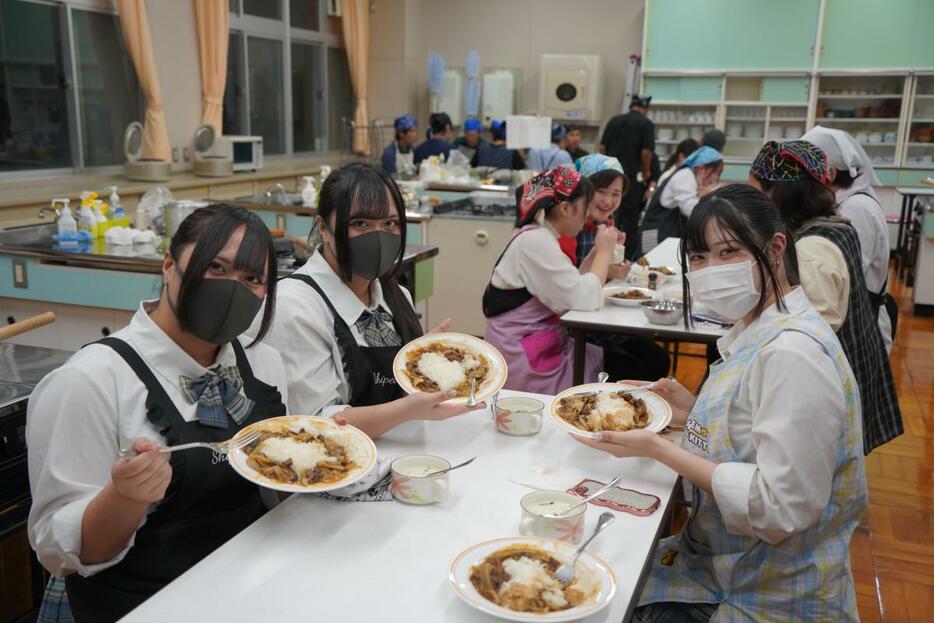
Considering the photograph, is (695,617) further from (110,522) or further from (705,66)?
(705,66)

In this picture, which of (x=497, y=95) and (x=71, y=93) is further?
(x=497, y=95)

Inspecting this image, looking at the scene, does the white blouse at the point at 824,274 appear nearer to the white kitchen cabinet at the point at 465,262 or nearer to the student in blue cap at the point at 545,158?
the white kitchen cabinet at the point at 465,262

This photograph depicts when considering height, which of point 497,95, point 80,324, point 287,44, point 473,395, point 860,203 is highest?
point 287,44


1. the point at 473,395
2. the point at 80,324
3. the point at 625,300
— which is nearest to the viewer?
the point at 473,395

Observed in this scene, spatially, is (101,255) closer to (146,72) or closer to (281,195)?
(281,195)

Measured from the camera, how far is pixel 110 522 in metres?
1.26

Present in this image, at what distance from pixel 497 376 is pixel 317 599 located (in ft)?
2.56

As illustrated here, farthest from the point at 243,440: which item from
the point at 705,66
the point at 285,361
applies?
the point at 705,66

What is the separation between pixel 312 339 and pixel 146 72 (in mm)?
5280

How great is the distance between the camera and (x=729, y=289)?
1.57m

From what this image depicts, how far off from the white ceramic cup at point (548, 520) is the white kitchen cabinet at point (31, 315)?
10.2 feet

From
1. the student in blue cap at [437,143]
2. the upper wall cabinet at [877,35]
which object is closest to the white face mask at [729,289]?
the student in blue cap at [437,143]

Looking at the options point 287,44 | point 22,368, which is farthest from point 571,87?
point 22,368

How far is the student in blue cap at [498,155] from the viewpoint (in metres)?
7.75
